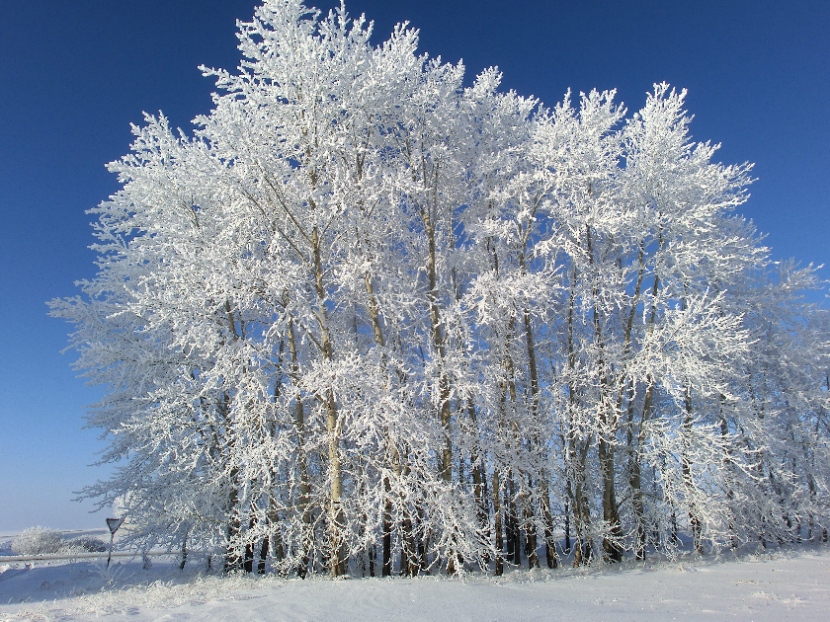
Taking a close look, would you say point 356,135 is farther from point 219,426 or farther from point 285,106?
point 219,426

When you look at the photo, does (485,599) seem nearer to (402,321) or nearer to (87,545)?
(402,321)

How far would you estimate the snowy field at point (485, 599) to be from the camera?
18.4 ft

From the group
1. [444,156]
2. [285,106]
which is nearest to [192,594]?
[285,106]

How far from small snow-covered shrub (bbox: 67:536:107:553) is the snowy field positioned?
1162 inches

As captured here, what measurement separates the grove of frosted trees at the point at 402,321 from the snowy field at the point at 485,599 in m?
0.98

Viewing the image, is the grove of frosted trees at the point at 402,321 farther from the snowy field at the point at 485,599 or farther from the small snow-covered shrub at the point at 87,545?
the small snow-covered shrub at the point at 87,545

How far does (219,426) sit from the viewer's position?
12.1 m

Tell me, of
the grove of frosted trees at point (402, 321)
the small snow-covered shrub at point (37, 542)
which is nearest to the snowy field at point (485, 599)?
the grove of frosted trees at point (402, 321)

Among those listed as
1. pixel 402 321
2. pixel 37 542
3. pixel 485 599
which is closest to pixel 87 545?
pixel 37 542

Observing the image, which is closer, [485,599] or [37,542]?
[485,599]

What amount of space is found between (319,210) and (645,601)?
8122mm

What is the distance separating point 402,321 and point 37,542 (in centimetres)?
3706

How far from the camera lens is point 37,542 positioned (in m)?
33.2

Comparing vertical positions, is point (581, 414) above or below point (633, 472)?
above
